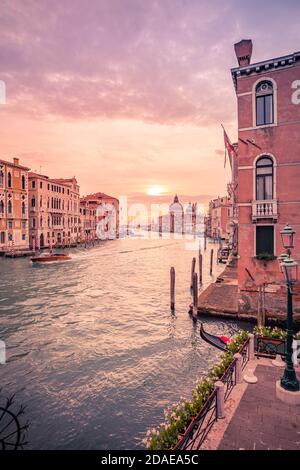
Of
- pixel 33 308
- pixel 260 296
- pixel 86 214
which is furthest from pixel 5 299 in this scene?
pixel 86 214

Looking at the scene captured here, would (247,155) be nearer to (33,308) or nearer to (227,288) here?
(227,288)

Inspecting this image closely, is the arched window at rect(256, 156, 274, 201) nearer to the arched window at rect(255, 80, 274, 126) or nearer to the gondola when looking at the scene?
the arched window at rect(255, 80, 274, 126)

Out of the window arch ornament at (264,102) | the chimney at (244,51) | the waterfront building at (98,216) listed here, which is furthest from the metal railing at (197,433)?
the waterfront building at (98,216)

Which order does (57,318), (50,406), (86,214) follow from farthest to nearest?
(86,214) < (57,318) < (50,406)

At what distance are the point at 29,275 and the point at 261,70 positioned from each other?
2600 centimetres

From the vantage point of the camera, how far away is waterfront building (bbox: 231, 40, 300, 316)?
1259cm

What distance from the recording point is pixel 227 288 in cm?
1930

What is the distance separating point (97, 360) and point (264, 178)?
1095cm

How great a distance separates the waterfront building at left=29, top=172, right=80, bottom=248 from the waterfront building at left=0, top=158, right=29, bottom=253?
2.94 meters

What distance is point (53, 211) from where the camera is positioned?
55.2m

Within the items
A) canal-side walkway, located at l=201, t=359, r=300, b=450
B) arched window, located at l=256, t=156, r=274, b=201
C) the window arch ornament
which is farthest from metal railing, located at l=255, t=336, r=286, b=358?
the window arch ornament

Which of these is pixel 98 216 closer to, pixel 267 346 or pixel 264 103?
pixel 264 103

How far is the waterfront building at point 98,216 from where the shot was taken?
74.9 m

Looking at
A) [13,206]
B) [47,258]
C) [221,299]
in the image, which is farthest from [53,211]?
[221,299]
